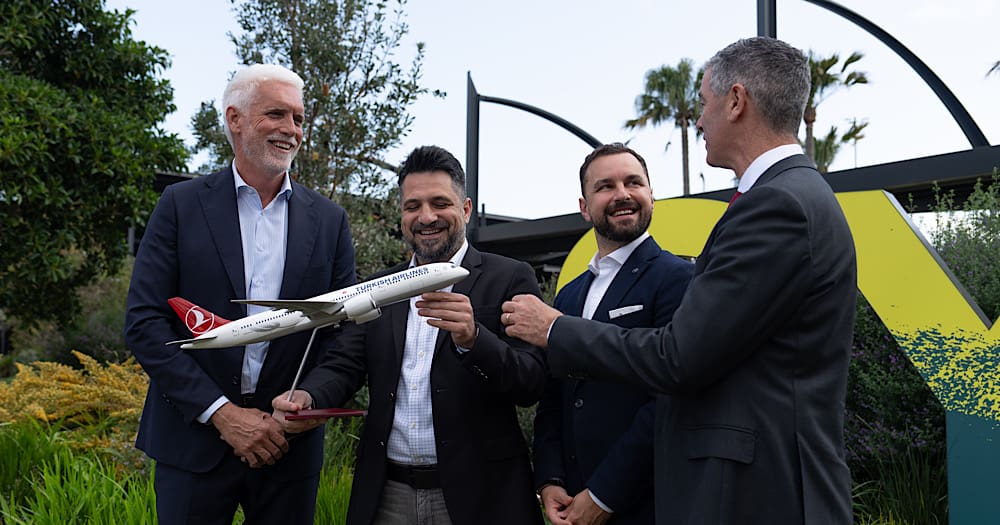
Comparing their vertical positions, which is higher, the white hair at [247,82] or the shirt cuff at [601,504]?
the white hair at [247,82]

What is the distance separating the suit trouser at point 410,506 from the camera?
309 cm

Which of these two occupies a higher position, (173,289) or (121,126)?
(121,126)

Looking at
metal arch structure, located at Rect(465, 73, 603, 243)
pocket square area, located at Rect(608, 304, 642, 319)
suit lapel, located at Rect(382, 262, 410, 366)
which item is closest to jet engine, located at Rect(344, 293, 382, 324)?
suit lapel, located at Rect(382, 262, 410, 366)

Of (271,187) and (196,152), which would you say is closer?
(271,187)

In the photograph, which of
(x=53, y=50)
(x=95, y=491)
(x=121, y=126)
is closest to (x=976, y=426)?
(x=95, y=491)

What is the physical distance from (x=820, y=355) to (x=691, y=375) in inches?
16.1

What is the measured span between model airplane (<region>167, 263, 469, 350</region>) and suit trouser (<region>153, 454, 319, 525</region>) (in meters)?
0.59

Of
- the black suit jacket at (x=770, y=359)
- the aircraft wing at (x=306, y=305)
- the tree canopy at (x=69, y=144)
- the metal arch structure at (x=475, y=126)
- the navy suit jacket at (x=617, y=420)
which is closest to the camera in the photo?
the black suit jacket at (x=770, y=359)

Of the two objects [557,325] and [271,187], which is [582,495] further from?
[271,187]

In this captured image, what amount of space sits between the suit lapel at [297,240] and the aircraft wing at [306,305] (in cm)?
32

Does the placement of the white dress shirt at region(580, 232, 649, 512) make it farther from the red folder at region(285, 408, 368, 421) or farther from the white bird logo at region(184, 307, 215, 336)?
the white bird logo at region(184, 307, 215, 336)

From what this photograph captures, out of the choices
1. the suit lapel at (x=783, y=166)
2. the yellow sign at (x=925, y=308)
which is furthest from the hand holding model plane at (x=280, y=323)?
the yellow sign at (x=925, y=308)

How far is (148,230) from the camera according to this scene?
338 centimetres

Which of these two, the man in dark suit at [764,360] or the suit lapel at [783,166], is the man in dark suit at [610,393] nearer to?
the man in dark suit at [764,360]
